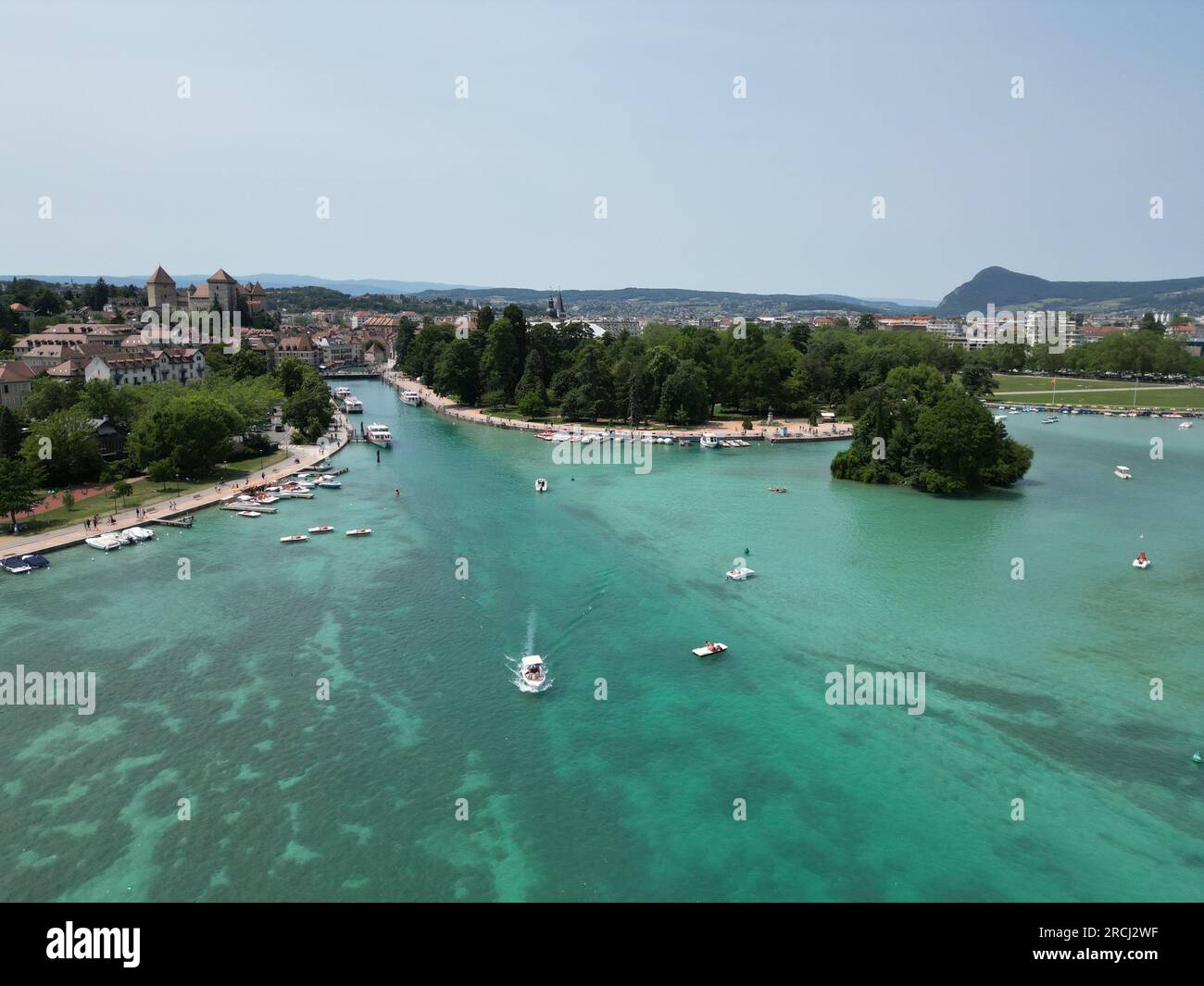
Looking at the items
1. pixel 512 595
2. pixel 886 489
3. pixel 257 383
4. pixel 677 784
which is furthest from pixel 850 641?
pixel 257 383

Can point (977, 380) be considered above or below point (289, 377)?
above

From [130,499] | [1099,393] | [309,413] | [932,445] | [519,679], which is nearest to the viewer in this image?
[519,679]

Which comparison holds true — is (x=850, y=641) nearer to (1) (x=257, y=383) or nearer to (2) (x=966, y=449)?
(2) (x=966, y=449)

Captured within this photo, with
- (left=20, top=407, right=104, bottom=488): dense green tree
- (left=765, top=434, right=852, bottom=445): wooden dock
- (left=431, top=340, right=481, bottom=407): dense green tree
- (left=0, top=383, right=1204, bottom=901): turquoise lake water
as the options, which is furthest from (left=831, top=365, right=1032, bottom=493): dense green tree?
(left=20, top=407, right=104, bottom=488): dense green tree

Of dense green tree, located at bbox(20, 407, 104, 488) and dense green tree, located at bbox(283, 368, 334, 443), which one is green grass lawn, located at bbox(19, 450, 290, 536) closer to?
dense green tree, located at bbox(20, 407, 104, 488)

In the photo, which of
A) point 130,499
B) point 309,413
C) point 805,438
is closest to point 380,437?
point 309,413

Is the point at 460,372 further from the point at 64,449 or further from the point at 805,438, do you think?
the point at 64,449
